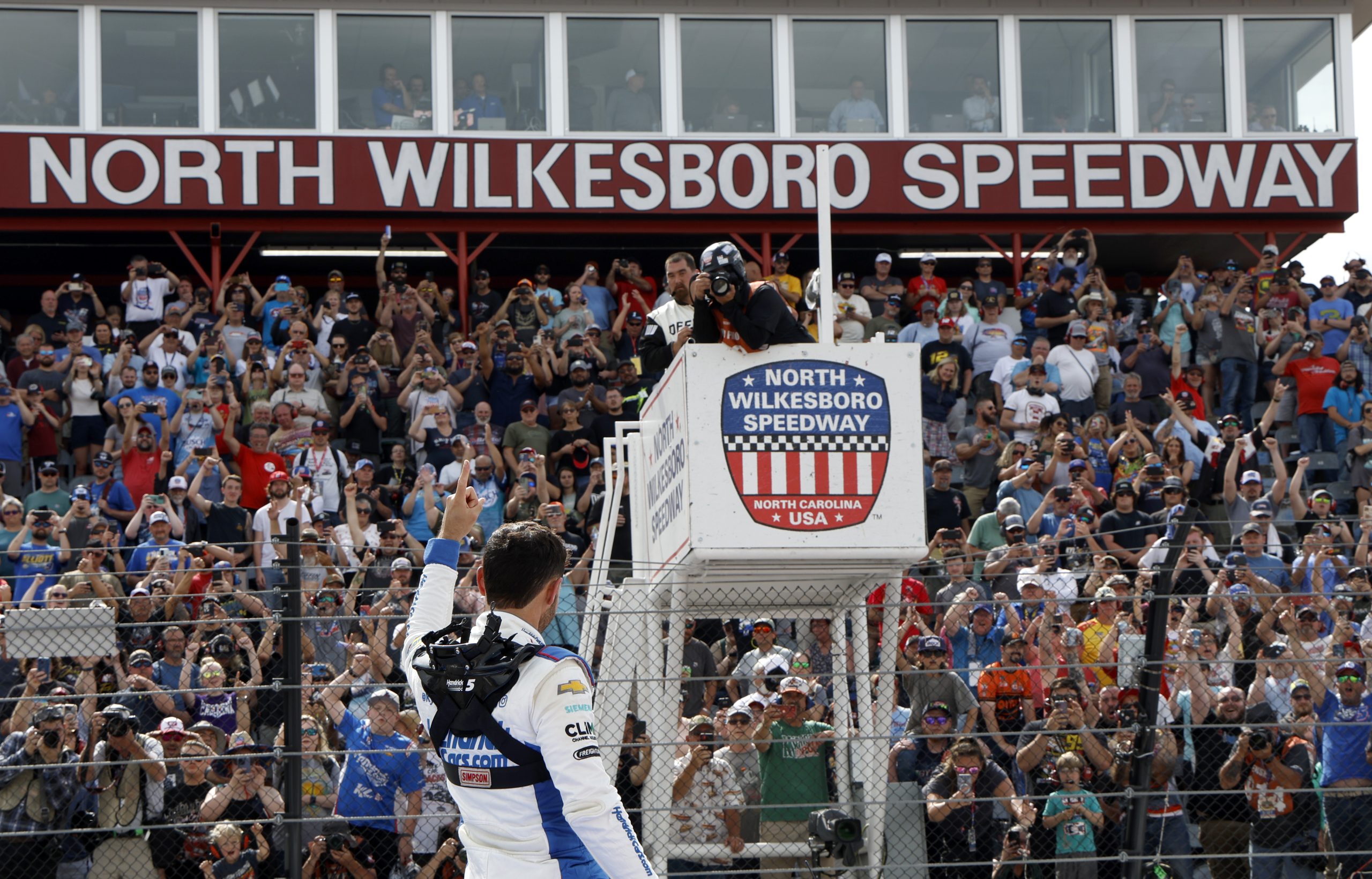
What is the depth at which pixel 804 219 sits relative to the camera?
22016mm

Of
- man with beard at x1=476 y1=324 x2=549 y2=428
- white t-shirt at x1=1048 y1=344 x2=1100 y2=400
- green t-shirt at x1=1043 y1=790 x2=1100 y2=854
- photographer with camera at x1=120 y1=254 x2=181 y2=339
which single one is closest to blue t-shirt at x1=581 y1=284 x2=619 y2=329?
man with beard at x1=476 y1=324 x2=549 y2=428

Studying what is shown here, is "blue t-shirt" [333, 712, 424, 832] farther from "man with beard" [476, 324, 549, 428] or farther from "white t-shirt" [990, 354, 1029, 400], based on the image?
"white t-shirt" [990, 354, 1029, 400]

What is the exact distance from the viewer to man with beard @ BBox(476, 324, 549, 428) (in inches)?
703

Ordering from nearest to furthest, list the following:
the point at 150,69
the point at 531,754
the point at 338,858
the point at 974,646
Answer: the point at 531,754 → the point at 338,858 → the point at 974,646 → the point at 150,69

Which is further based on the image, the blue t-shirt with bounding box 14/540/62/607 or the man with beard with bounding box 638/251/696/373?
the blue t-shirt with bounding box 14/540/62/607

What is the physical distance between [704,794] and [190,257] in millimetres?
Answer: 13186

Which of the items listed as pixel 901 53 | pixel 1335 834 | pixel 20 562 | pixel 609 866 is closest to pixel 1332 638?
pixel 1335 834

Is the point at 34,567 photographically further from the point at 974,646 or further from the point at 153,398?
the point at 974,646

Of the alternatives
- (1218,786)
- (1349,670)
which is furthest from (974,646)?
(1349,670)

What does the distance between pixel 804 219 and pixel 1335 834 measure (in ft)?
42.8

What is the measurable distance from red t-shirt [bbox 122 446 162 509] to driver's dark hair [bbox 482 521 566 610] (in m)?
11.9

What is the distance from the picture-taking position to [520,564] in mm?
5016

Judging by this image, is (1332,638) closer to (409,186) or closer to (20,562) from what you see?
(20,562)

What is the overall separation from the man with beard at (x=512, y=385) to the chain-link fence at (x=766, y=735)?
593 cm
